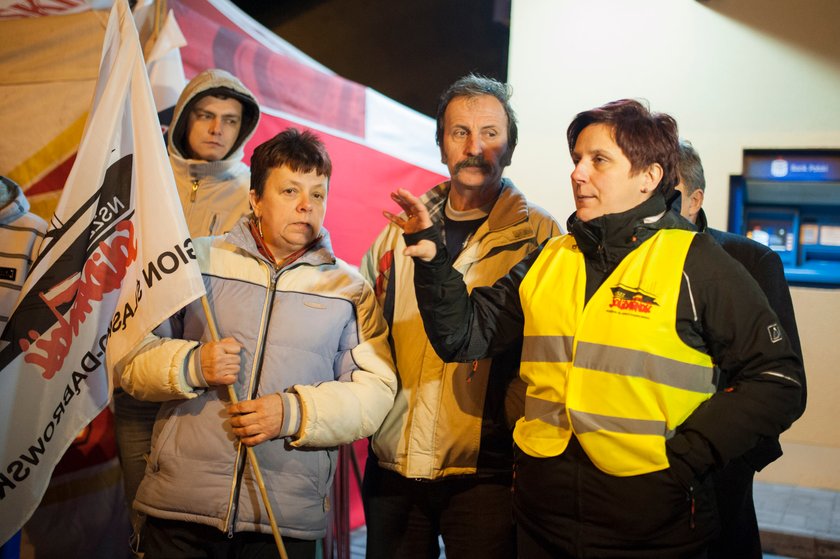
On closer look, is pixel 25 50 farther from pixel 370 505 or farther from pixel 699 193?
A: pixel 699 193

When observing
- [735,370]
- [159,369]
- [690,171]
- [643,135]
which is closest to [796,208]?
[690,171]

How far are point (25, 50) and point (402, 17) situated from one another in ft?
21.3

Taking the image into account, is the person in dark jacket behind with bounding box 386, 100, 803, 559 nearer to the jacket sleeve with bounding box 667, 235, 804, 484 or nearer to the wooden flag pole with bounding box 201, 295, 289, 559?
the jacket sleeve with bounding box 667, 235, 804, 484

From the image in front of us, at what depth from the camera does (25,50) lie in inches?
147

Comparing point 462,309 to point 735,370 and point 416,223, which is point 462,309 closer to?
point 416,223

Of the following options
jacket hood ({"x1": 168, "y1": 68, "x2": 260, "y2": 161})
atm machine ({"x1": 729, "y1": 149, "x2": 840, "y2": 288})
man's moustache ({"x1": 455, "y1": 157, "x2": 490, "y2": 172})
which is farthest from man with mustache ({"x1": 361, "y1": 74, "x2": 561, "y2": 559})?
atm machine ({"x1": 729, "y1": 149, "x2": 840, "y2": 288})

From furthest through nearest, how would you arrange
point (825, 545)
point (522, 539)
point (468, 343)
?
point (825, 545) → point (468, 343) → point (522, 539)

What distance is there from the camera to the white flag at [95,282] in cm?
229

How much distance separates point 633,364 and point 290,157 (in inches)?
49.8

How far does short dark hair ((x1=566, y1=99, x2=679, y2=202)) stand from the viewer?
200 centimetres

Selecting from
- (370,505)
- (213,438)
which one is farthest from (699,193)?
(213,438)

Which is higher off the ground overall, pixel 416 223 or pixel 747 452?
pixel 416 223

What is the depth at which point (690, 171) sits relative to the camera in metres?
2.73

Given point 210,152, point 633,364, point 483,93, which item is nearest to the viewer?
point 633,364
